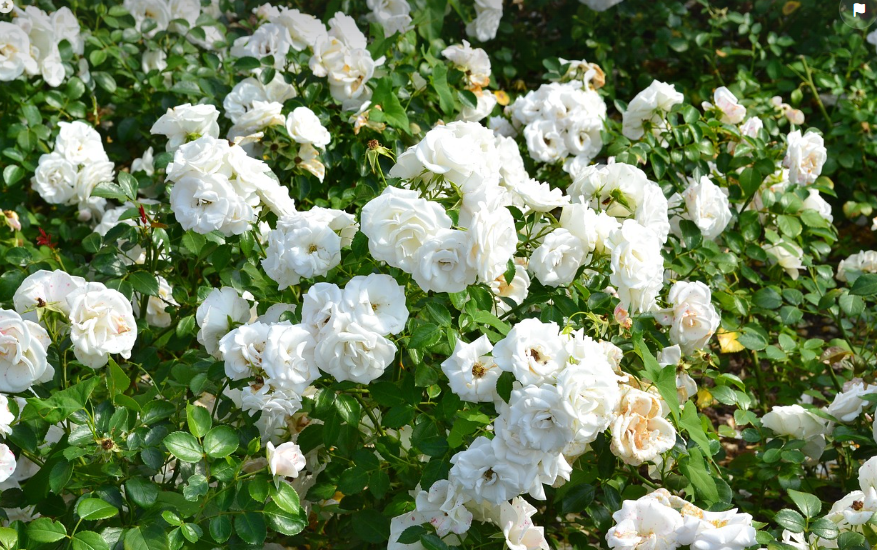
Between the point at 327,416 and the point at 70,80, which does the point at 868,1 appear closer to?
the point at 327,416

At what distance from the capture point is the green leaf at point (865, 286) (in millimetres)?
1974

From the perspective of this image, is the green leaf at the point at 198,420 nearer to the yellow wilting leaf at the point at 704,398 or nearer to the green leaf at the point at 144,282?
the green leaf at the point at 144,282

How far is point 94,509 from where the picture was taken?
153 cm

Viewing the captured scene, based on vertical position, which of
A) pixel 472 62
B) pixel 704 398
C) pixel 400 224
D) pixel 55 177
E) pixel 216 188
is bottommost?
pixel 704 398

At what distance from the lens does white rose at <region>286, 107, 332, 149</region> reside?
229 cm

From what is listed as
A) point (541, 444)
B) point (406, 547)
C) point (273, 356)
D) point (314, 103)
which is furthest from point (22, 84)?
point (541, 444)

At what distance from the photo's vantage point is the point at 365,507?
191 centimetres

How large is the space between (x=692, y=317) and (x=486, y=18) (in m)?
1.87

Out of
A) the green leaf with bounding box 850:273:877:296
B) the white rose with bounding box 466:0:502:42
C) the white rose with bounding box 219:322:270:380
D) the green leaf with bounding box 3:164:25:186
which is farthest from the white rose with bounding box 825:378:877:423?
the green leaf with bounding box 3:164:25:186

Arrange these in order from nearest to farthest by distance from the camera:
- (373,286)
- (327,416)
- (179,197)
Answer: (373,286) → (327,416) → (179,197)

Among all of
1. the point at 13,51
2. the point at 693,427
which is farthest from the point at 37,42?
the point at 693,427

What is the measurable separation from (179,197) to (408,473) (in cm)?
71

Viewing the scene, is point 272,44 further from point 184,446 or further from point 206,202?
point 184,446

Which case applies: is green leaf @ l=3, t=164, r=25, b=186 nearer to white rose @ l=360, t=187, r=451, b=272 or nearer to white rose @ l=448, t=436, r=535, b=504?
white rose @ l=360, t=187, r=451, b=272
